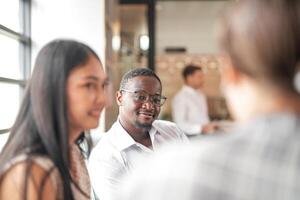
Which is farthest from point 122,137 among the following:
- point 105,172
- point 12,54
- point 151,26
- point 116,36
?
point 151,26

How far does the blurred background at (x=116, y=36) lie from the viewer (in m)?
3.95

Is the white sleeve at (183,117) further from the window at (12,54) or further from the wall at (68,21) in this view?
the window at (12,54)

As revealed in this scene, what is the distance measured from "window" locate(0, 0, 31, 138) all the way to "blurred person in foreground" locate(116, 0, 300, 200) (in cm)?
282

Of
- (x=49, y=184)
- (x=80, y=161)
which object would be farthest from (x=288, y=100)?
(x=80, y=161)

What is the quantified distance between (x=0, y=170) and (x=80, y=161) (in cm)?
26

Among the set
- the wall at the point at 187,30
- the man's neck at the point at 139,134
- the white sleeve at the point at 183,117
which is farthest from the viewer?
the wall at the point at 187,30

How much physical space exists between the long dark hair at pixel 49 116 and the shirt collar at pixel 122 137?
0.94 meters

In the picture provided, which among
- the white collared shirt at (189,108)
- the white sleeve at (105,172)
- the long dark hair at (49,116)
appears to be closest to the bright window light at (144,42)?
the white collared shirt at (189,108)

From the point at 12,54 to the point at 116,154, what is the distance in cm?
225

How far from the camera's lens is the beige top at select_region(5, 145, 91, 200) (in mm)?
1146

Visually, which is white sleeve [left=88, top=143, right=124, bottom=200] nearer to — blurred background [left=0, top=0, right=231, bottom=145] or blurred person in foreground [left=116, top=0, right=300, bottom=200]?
blurred background [left=0, top=0, right=231, bottom=145]

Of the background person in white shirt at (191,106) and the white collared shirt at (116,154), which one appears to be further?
the background person in white shirt at (191,106)

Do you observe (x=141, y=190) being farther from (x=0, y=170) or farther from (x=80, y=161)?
(x=80, y=161)

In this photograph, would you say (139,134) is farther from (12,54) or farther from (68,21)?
(68,21)
